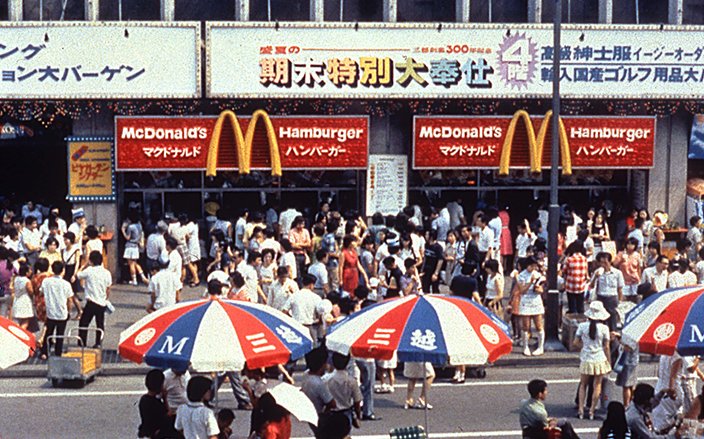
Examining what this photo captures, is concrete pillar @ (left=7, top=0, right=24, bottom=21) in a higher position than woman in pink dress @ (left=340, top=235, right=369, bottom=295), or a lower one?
higher

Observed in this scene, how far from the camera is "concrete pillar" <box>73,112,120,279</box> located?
22.6m

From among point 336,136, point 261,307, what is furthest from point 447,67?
point 261,307

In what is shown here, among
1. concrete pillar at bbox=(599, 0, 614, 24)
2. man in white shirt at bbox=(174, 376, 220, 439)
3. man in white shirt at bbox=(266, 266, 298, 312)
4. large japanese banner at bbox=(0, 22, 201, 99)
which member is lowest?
man in white shirt at bbox=(174, 376, 220, 439)

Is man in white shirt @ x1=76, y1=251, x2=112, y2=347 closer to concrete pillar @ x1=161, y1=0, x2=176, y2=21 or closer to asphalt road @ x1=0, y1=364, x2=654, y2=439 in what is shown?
asphalt road @ x1=0, y1=364, x2=654, y2=439

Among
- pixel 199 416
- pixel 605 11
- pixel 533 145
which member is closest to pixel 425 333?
pixel 199 416

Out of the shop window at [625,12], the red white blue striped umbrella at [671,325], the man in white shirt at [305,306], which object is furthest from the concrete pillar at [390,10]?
the red white blue striped umbrella at [671,325]

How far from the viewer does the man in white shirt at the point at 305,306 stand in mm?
A: 15258

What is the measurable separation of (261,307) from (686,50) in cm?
1626

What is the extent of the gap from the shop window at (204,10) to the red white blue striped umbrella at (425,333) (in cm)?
1385

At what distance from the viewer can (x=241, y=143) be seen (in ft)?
74.4

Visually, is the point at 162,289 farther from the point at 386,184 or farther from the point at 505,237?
the point at 505,237

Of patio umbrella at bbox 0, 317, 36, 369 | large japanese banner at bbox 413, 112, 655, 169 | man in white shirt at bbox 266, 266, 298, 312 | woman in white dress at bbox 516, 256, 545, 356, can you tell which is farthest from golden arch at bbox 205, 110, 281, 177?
patio umbrella at bbox 0, 317, 36, 369

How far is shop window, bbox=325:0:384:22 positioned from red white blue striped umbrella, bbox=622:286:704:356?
1367cm

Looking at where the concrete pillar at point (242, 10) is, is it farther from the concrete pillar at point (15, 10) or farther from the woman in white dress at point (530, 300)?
the woman in white dress at point (530, 300)
